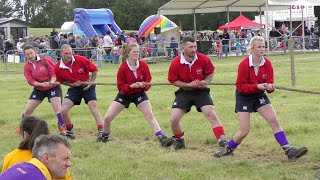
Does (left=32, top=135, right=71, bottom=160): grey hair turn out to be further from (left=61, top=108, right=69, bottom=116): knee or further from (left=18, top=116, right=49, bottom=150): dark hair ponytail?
→ (left=61, top=108, right=69, bottom=116): knee

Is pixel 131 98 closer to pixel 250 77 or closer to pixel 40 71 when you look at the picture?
pixel 40 71

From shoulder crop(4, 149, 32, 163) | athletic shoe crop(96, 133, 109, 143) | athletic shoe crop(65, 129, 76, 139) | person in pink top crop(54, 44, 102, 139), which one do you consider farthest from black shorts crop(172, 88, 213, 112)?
shoulder crop(4, 149, 32, 163)

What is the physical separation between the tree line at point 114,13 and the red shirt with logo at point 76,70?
210 ft

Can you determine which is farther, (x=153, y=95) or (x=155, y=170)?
(x=153, y=95)

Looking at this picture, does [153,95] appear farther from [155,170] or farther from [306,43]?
[306,43]

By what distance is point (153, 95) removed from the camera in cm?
1748

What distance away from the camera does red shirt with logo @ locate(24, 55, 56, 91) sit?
1160cm

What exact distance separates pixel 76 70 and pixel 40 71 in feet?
2.43

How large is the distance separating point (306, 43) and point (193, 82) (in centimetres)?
2896

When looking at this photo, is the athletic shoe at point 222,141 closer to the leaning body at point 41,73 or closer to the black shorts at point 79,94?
the black shorts at point 79,94

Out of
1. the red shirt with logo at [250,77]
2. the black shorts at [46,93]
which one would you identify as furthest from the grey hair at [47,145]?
the black shorts at [46,93]

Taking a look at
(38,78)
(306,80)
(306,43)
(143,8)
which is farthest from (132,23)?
(38,78)

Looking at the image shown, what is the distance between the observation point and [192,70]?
954 centimetres

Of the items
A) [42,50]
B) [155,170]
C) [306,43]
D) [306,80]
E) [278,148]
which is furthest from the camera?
[306,43]
